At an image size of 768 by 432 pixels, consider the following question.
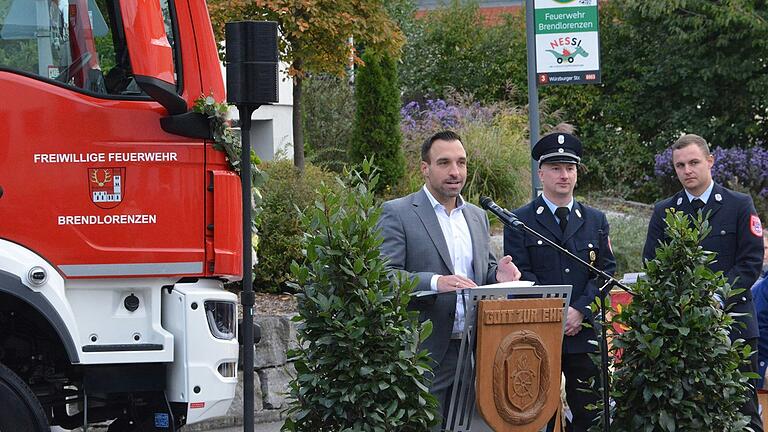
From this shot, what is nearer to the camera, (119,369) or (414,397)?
(414,397)

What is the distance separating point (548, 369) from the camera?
17.4ft

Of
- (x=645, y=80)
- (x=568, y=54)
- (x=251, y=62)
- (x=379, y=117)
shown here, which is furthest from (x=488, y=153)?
(x=251, y=62)

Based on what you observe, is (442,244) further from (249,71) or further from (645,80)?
(645,80)

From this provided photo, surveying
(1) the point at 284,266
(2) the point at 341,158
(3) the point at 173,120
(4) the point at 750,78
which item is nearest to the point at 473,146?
(2) the point at 341,158

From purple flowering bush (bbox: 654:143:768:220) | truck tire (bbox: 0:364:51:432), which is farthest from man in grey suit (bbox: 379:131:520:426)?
purple flowering bush (bbox: 654:143:768:220)

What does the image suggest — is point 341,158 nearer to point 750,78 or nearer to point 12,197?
point 750,78

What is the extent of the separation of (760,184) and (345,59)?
9.25 meters

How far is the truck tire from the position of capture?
235 inches

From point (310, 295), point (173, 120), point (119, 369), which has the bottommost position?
point (119, 369)

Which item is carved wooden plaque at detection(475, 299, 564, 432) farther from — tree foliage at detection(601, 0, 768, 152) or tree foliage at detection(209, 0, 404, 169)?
tree foliage at detection(601, 0, 768, 152)

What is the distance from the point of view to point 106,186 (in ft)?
20.2

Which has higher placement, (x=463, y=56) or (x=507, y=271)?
(x=463, y=56)

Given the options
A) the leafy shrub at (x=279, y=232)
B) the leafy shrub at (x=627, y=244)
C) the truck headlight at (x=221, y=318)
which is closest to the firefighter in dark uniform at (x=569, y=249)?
the truck headlight at (x=221, y=318)

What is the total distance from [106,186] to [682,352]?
10.1ft
